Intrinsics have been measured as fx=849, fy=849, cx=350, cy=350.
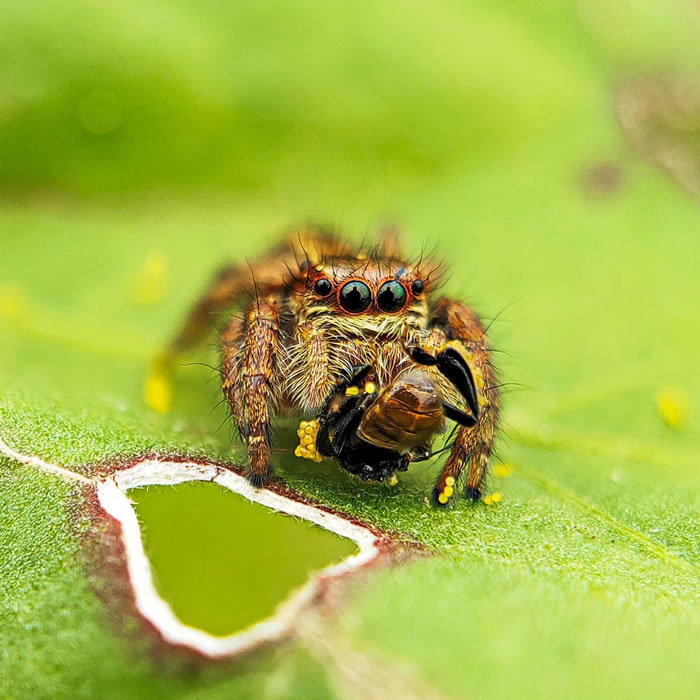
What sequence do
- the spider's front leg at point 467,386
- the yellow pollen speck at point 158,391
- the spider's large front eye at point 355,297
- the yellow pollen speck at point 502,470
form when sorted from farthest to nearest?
the yellow pollen speck at point 158,391, the yellow pollen speck at point 502,470, the spider's large front eye at point 355,297, the spider's front leg at point 467,386

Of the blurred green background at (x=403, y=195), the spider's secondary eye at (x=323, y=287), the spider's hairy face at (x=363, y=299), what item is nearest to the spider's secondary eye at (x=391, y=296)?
the spider's hairy face at (x=363, y=299)

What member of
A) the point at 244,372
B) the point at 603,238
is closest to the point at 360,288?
the point at 244,372

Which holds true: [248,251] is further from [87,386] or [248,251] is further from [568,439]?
[568,439]

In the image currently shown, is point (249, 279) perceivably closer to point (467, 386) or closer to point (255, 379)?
point (255, 379)

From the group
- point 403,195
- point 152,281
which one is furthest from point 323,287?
point 403,195

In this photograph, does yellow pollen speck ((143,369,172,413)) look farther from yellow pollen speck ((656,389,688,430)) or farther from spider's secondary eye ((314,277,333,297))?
yellow pollen speck ((656,389,688,430))

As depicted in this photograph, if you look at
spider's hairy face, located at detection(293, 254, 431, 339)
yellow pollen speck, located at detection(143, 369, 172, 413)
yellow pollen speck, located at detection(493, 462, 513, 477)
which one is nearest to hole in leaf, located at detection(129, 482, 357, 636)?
spider's hairy face, located at detection(293, 254, 431, 339)

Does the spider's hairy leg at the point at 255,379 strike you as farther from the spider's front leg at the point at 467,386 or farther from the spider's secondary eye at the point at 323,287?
the spider's front leg at the point at 467,386
